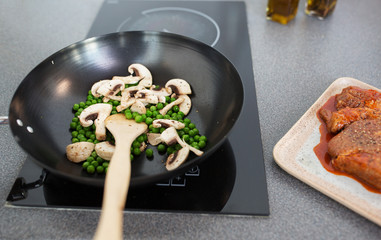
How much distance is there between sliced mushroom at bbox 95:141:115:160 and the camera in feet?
3.11

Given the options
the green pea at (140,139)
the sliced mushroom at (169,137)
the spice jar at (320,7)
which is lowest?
the green pea at (140,139)

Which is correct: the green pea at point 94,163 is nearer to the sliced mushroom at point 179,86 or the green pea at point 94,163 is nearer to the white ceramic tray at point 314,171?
the sliced mushroom at point 179,86

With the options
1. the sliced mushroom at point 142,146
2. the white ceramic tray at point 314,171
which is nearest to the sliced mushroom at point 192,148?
the sliced mushroom at point 142,146

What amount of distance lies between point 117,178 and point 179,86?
0.55 metres

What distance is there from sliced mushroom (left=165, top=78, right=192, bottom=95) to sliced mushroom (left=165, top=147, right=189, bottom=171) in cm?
30

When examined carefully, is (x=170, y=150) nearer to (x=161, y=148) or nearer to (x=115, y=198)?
(x=161, y=148)

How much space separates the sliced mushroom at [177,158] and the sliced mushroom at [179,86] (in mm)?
304

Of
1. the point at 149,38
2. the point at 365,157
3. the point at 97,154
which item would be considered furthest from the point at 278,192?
the point at 149,38

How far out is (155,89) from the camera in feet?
3.98

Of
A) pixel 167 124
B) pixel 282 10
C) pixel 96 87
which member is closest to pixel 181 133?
pixel 167 124

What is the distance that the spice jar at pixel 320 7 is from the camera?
1.62 metres

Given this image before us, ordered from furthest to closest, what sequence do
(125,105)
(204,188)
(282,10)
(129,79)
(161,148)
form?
1. (282,10)
2. (129,79)
3. (125,105)
4. (161,148)
5. (204,188)

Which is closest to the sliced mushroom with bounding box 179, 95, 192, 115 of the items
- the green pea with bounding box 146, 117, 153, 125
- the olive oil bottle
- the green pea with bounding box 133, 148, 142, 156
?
the green pea with bounding box 146, 117, 153, 125

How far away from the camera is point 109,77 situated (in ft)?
4.15
